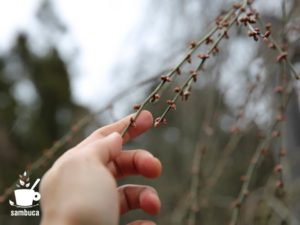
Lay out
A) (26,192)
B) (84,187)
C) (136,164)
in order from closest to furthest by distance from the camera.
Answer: (84,187) → (136,164) → (26,192)

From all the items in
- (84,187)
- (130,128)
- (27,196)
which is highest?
(27,196)

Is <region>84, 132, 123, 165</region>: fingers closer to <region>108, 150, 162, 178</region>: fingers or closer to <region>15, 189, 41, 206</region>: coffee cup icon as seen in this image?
<region>108, 150, 162, 178</region>: fingers

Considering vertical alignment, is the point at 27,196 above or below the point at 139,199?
above

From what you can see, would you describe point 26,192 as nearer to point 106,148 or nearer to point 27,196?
point 27,196

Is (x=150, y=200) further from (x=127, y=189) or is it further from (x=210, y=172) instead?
(x=210, y=172)

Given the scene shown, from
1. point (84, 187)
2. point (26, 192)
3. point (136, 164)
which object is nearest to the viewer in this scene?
point (84, 187)

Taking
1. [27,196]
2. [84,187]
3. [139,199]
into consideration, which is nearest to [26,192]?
[27,196]
